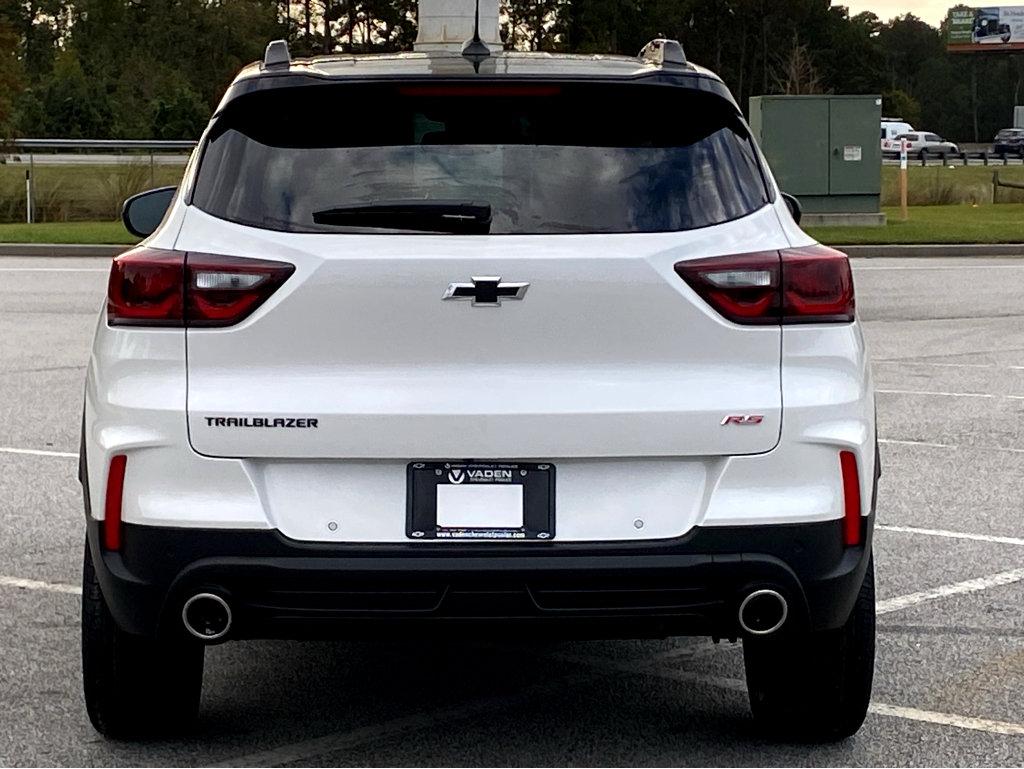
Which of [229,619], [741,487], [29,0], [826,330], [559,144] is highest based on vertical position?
[29,0]

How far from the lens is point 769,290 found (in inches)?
167

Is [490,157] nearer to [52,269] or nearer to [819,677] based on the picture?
[819,677]

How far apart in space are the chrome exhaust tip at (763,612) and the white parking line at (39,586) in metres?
3.11

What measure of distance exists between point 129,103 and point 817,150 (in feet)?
215

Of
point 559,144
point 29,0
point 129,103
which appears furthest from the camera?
point 29,0

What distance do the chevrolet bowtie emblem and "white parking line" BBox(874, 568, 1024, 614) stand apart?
2602 millimetres

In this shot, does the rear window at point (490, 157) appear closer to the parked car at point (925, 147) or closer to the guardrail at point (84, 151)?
the guardrail at point (84, 151)

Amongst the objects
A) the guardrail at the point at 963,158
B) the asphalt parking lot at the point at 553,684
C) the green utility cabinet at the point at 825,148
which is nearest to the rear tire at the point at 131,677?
the asphalt parking lot at the point at 553,684

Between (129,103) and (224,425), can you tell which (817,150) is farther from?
(129,103)

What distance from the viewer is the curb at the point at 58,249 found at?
2572 centimetres

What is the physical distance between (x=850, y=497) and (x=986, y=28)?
151 meters

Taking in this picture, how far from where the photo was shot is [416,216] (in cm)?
427

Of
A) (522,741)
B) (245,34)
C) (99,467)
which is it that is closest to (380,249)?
(99,467)

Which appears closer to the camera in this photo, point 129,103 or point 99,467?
point 99,467
